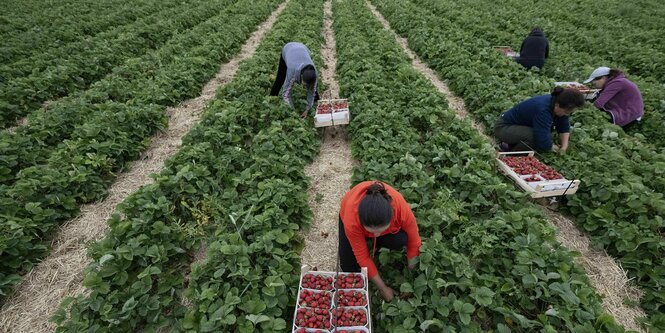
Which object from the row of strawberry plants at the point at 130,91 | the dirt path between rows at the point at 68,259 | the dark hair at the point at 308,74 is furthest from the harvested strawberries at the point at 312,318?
the row of strawberry plants at the point at 130,91

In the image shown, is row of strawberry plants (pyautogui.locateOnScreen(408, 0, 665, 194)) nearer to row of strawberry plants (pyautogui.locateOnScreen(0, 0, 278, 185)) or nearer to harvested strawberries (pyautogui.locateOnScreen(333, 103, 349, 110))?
harvested strawberries (pyautogui.locateOnScreen(333, 103, 349, 110))

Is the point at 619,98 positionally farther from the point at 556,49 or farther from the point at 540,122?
the point at 556,49

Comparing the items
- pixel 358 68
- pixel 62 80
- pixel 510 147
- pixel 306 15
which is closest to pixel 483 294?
pixel 510 147

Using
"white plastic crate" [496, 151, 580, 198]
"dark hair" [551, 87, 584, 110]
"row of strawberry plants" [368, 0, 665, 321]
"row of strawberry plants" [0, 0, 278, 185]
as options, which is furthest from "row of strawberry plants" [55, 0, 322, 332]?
"dark hair" [551, 87, 584, 110]

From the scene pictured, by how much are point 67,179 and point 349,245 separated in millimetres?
4270

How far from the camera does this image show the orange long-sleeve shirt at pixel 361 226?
109 inches

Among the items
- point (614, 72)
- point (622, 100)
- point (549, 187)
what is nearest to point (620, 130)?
point (622, 100)

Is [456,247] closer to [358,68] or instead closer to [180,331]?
[180,331]

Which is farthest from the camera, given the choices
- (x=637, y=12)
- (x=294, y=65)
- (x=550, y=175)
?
(x=637, y=12)

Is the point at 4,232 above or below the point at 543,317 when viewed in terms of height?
above

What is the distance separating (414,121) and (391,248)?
3.47 m

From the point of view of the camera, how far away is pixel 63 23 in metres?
12.3

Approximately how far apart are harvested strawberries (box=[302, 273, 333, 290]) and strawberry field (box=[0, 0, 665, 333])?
0.05ft

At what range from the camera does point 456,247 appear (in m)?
3.62
